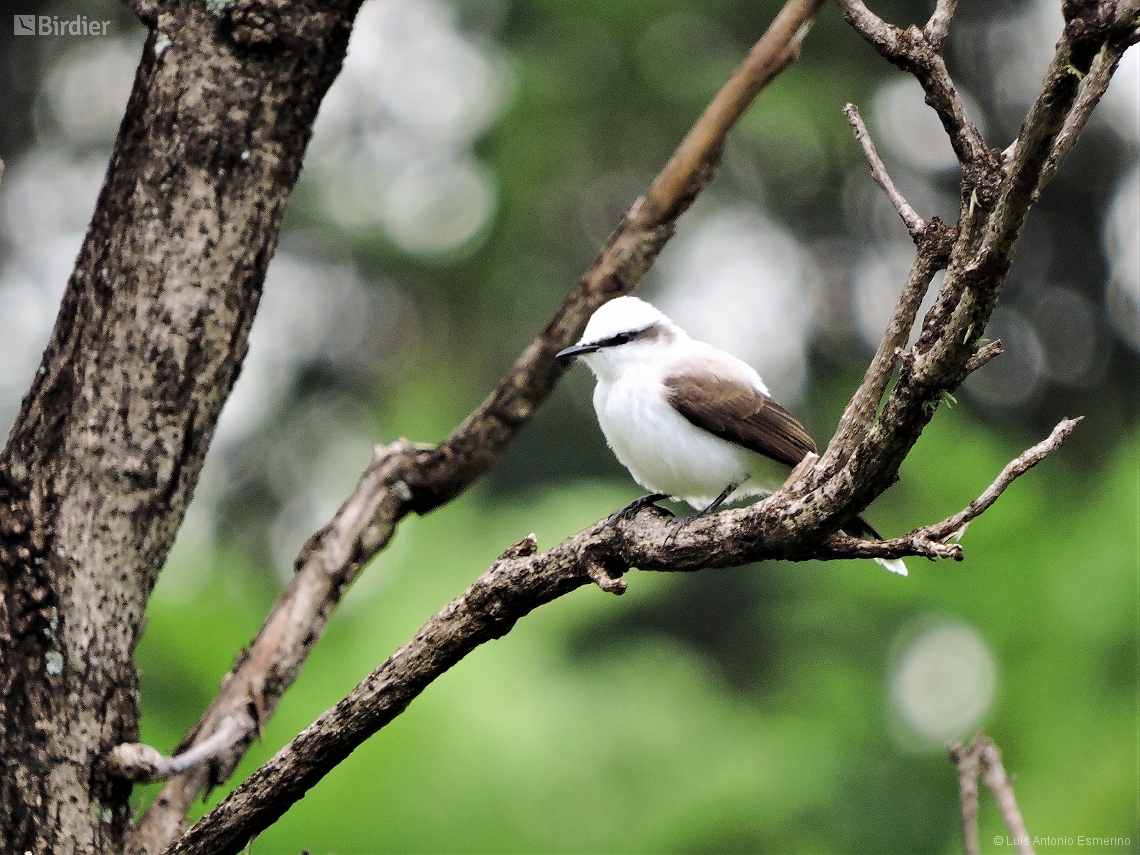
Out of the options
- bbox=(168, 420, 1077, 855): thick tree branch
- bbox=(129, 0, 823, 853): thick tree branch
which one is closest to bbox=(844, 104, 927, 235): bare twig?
bbox=(168, 420, 1077, 855): thick tree branch

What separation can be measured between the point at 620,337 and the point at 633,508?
116 centimetres

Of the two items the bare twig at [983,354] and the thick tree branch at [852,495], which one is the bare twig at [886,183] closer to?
the thick tree branch at [852,495]

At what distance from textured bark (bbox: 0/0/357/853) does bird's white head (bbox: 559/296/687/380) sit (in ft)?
4.04

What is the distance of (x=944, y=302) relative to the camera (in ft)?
6.22

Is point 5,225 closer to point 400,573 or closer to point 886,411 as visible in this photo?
point 400,573

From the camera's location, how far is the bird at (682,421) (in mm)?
4051

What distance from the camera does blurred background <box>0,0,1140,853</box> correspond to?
4879mm

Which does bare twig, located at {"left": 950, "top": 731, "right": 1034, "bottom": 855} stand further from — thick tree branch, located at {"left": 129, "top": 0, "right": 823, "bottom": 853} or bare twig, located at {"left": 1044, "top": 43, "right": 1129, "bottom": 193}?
thick tree branch, located at {"left": 129, "top": 0, "right": 823, "bottom": 853}

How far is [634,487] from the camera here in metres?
10.5

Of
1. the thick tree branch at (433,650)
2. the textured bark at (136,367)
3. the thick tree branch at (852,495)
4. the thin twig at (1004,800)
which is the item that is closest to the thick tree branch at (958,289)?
the thick tree branch at (852,495)

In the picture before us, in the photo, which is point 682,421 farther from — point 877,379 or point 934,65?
point 934,65

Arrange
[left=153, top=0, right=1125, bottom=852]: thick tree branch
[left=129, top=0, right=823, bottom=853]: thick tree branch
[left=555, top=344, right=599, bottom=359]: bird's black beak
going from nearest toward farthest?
[left=153, top=0, right=1125, bottom=852]: thick tree branch < [left=129, top=0, right=823, bottom=853]: thick tree branch < [left=555, top=344, right=599, bottom=359]: bird's black beak

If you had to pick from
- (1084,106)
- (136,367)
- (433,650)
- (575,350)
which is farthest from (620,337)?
(1084,106)

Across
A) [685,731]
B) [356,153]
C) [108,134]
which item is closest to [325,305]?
[356,153]
